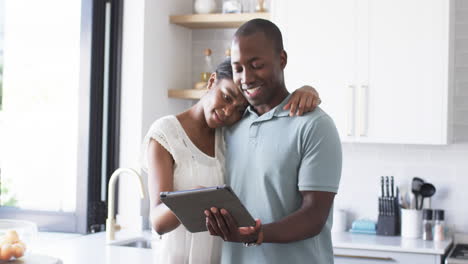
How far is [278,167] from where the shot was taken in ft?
6.49

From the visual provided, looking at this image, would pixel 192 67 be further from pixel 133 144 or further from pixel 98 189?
pixel 98 189

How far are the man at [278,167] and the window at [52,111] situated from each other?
6.98ft

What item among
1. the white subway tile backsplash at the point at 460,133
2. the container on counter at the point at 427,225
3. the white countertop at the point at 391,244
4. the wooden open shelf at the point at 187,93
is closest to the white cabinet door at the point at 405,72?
the white subway tile backsplash at the point at 460,133

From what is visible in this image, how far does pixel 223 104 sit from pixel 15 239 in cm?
103

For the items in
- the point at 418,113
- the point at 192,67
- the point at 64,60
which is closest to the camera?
the point at 418,113

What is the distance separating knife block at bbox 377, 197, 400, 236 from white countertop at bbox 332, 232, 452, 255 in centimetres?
6

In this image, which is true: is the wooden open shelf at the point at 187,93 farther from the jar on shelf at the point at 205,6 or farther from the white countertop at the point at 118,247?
the white countertop at the point at 118,247

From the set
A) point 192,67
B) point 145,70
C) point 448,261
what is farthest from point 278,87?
point 192,67

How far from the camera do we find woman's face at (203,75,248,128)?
2.10m

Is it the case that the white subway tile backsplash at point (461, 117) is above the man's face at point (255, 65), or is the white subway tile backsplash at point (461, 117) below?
below

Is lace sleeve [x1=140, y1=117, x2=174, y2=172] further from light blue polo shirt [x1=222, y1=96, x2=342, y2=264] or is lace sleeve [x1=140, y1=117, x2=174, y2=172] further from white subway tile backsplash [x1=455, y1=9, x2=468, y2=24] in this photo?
white subway tile backsplash [x1=455, y1=9, x2=468, y2=24]

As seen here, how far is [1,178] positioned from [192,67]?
1.50m

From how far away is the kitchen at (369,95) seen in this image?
3.77 m

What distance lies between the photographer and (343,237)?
391cm
